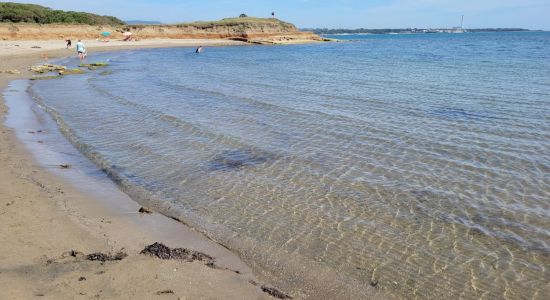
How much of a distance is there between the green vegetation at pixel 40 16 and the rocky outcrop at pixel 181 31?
24.7 ft

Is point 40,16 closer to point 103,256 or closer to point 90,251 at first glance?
point 90,251

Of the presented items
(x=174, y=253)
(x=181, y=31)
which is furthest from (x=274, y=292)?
(x=181, y=31)

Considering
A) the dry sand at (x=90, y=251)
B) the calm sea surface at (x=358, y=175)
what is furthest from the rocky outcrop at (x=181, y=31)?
the dry sand at (x=90, y=251)

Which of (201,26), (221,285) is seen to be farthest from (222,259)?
(201,26)

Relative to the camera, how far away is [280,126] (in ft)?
47.3

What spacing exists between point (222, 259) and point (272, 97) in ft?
48.5

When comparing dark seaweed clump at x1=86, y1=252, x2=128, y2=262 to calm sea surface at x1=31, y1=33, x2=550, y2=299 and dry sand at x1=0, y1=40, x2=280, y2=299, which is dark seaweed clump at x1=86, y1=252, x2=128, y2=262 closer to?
Answer: dry sand at x1=0, y1=40, x2=280, y2=299

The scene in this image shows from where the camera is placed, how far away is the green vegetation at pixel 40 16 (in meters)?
81.2

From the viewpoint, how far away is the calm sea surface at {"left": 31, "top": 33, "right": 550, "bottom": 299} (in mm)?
6234

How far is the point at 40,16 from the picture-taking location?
280 feet

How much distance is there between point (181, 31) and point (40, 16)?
3139 cm

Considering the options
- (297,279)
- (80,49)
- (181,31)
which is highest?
(181,31)

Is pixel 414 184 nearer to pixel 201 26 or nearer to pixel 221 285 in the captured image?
pixel 221 285

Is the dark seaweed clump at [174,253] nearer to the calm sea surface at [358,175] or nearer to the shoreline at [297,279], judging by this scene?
the shoreline at [297,279]
